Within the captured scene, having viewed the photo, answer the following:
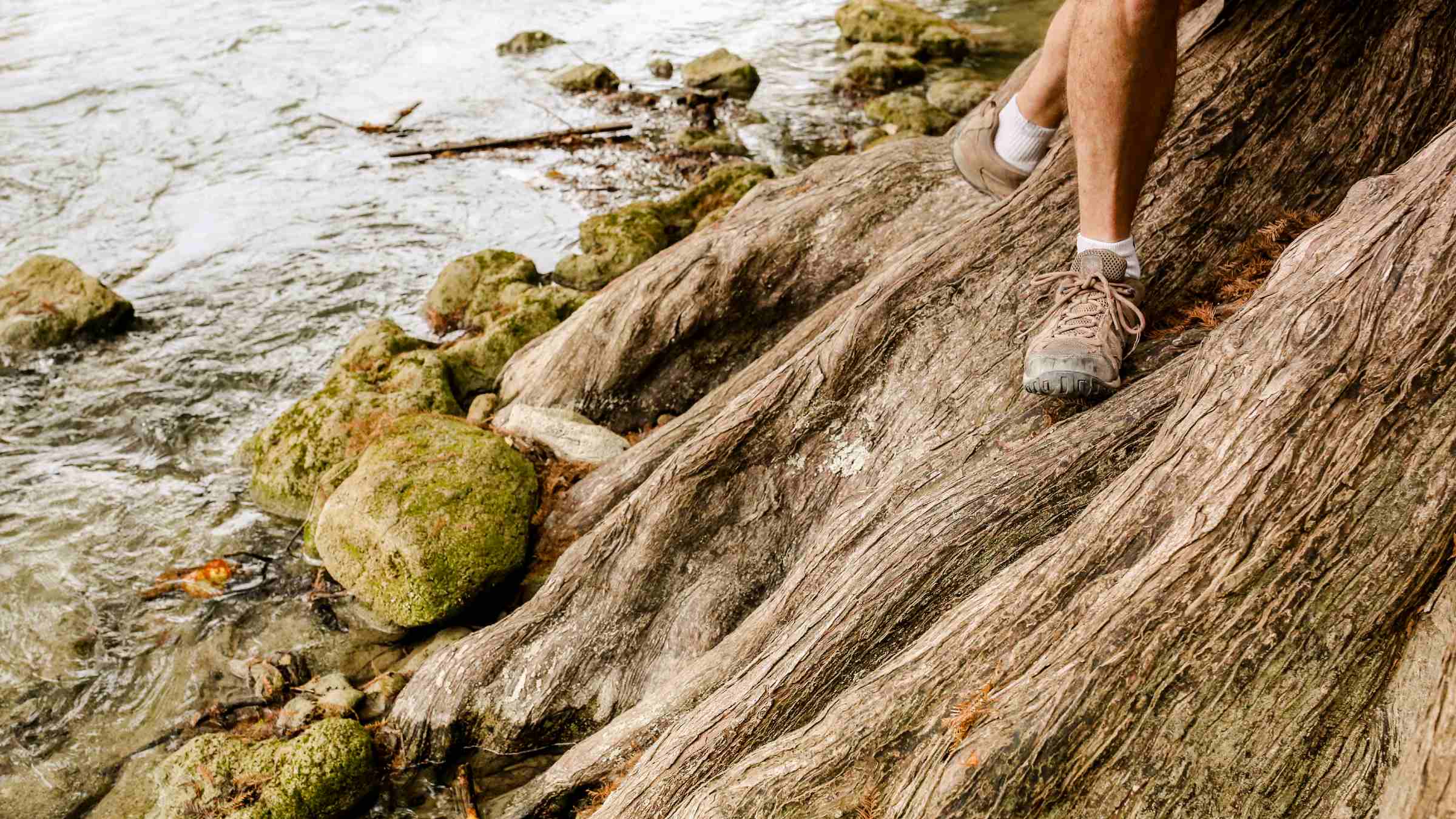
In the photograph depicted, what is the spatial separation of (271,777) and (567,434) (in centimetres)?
294

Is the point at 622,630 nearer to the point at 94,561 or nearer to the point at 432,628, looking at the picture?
the point at 432,628

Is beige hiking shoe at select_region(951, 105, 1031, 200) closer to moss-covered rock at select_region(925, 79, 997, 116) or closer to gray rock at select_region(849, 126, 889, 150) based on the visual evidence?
gray rock at select_region(849, 126, 889, 150)

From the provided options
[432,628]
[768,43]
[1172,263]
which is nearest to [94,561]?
[432,628]

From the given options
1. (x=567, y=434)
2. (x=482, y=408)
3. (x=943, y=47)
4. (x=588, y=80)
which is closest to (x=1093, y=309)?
(x=567, y=434)

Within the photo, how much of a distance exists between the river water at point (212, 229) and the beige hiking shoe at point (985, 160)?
5.07 metres

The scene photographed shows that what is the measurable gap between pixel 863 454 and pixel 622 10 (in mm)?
19237

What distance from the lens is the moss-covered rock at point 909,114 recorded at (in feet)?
48.7

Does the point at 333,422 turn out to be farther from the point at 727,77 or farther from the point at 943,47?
the point at 943,47

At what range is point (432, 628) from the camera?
21.2 feet

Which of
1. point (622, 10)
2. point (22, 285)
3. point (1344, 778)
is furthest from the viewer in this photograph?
point (622, 10)

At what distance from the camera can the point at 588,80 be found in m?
17.1

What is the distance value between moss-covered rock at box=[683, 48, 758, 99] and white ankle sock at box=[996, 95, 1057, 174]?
11.9m

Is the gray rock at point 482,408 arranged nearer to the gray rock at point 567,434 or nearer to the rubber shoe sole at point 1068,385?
the gray rock at point 567,434

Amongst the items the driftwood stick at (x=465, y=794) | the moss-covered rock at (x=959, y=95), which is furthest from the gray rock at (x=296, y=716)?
the moss-covered rock at (x=959, y=95)
